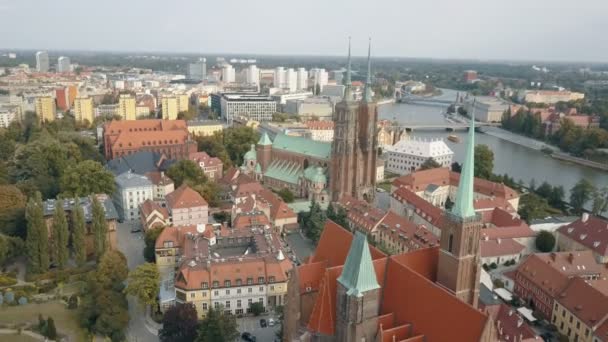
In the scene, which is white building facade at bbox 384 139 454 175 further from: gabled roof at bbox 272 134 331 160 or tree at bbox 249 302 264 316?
tree at bbox 249 302 264 316

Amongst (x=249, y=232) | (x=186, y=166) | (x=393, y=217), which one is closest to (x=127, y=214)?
(x=186, y=166)

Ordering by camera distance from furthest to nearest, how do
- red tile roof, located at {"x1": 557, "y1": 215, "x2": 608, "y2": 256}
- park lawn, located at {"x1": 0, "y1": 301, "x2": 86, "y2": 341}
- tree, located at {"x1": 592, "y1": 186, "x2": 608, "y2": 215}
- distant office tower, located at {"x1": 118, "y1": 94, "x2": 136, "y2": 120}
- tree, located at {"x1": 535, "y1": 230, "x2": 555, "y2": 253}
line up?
distant office tower, located at {"x1": 118, "y1": 94, "x2": 136, "y2": 120} → tree, located at {"x1": 592, "y1": 186, "x2": 608, "y2": 215} → tree, located at {"x1": 535, "y1": 230, "x2": 555, "y2": 253} → red tile roof, located at {"x1": 557, "y1": 215, "x2": 608, "y2": 256} → park lawn, located at {"x1": 0, "y1": 301, "x2": 86, "y2": 341}

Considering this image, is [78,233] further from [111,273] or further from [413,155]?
[413,155]

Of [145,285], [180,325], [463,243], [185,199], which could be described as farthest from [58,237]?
[463,243]

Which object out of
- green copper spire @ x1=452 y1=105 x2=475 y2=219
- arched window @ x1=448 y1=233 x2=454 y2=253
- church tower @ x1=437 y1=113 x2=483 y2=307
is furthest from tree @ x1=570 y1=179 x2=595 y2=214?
green copper spire @ x1=452 y1=105 x2=475 y2=219

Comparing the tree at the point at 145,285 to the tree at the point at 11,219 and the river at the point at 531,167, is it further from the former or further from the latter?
the river at the point at 531,167

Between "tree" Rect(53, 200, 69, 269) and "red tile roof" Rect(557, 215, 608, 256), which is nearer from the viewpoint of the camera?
"tree" Rect(53, 200, 69, 269)
